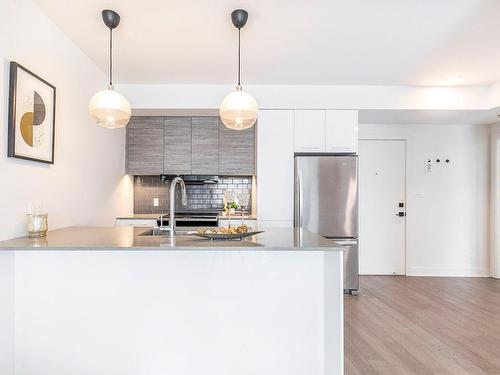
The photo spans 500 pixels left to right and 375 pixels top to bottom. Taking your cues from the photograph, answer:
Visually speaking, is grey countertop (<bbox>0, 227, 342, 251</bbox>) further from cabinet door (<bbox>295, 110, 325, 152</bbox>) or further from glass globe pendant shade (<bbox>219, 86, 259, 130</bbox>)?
cabinet door (<bbox>295, 110, 325, 152</bbox>)

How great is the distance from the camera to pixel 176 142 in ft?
15.5

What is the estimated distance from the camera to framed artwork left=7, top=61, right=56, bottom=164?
Result: 2.13 metres

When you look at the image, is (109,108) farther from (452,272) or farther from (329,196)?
(452,272)

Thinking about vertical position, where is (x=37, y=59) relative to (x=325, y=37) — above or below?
below

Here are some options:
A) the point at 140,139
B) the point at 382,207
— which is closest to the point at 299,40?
the point at 140,139

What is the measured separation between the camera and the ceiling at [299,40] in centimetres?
245

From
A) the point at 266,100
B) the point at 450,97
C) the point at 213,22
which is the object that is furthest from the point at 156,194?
the point at 450,97

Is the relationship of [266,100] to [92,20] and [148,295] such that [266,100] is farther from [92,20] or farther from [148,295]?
[148,295]

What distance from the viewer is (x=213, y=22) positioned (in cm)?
266

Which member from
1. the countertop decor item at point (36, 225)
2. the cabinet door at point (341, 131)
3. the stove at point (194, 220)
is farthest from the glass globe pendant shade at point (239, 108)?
the stove at point (194, 220)

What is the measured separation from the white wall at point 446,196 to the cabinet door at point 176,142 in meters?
2.65

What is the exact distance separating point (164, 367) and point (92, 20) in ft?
8.41

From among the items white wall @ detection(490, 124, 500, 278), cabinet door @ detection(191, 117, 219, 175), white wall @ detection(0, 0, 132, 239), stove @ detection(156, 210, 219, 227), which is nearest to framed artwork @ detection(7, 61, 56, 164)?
white wall @ detection(0, 0, 132, 239)

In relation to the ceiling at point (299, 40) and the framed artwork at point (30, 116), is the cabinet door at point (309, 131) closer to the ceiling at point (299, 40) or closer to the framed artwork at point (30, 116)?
the ceiling at point (299, 40)
